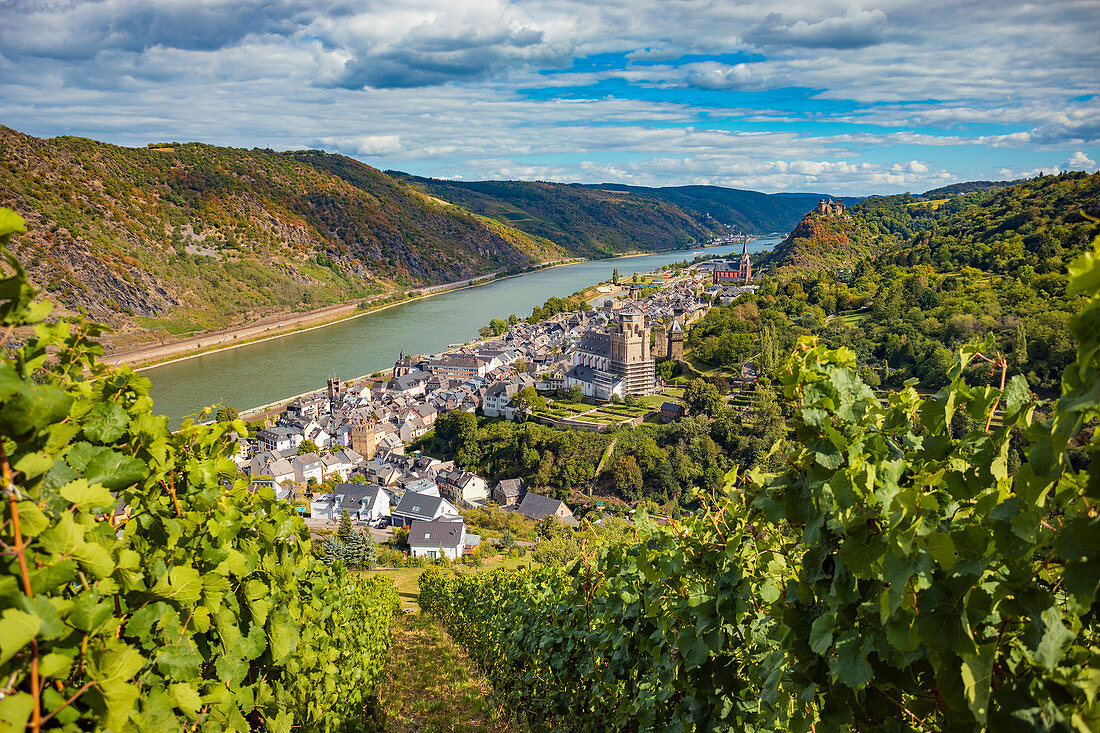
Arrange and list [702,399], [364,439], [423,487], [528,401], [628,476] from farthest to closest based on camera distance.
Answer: [528,401] < [364,439] < [702,399] < [628,476] < [423,487]

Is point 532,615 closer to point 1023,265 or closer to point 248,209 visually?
point 1023,265

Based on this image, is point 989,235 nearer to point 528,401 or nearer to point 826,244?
point 826,244

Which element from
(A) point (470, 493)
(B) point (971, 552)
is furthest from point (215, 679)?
(A) point (470, 493)

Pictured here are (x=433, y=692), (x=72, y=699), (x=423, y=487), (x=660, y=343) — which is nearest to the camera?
(x=72, y=699)

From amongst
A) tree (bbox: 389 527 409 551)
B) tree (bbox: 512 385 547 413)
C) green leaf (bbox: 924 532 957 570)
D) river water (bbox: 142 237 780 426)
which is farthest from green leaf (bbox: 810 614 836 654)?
tree (bbox: 512 385 547 413)

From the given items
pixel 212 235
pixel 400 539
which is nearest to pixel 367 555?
pixel 400 539

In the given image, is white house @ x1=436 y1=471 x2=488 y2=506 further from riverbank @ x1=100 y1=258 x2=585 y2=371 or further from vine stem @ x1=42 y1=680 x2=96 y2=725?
vine stem @ x1=42 y1=680 x2=96 y2=725

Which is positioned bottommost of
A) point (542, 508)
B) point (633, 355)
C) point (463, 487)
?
point (542, 508)
